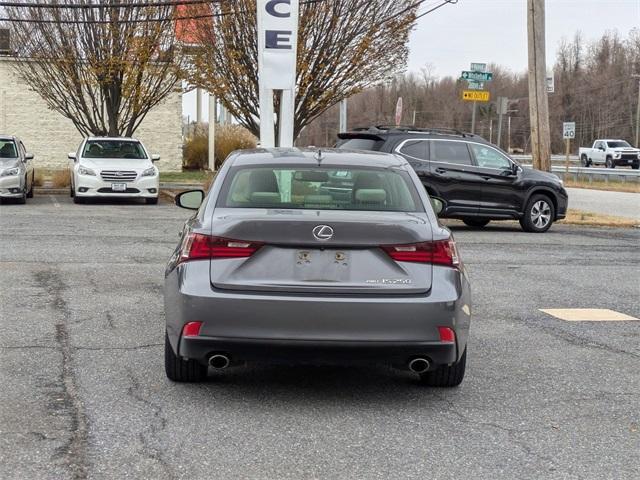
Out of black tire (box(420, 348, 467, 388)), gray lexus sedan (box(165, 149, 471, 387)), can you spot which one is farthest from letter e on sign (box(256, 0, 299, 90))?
gray lexus sedan (box(165, 149, 471, 387))

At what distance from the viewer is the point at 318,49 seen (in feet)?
80.0

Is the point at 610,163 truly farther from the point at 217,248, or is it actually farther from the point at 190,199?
the point at 217,248

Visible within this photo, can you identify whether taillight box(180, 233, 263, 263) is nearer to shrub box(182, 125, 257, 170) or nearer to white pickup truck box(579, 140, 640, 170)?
shrub box(182, 125, 257, 170)

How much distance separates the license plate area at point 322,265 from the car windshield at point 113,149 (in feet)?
→ 59.9

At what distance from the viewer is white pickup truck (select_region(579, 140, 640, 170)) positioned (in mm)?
58688

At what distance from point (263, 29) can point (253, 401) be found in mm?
14061

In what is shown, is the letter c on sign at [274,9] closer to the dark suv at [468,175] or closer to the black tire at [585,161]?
the dark suv at [468,175]

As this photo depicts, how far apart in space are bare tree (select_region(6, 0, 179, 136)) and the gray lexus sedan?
67.5 feet

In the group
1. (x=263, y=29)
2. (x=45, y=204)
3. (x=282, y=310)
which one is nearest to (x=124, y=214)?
(x=45, y=204)

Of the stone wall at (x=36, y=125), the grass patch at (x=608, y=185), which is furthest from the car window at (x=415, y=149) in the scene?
the stone wall at (x=36, y=125)

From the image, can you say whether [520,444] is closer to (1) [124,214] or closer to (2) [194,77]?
(1) [124,214]

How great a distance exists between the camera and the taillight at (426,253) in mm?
5520

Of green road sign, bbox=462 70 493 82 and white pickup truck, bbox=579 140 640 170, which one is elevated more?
green road sign, bbox=462 70 493 82

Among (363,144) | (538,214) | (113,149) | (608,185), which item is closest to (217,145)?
(608,185)
